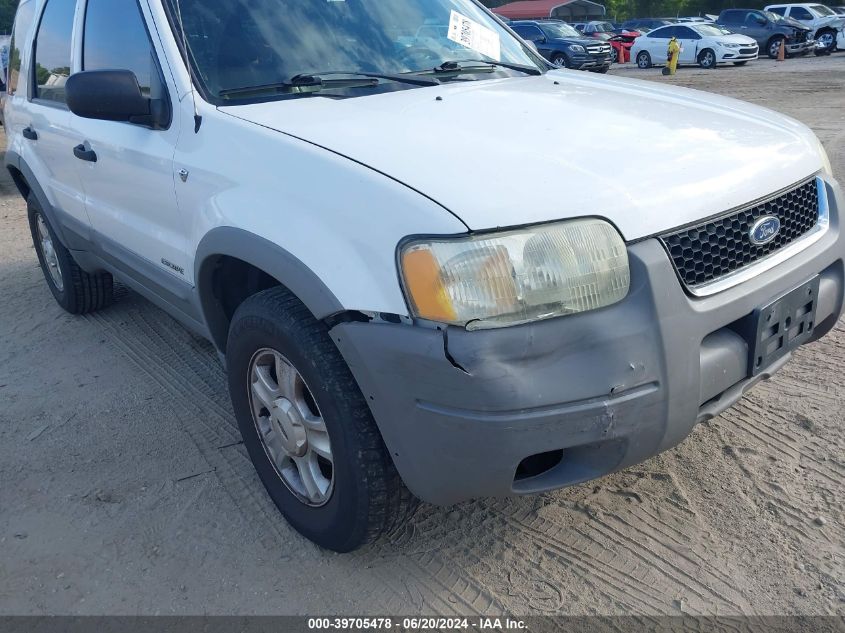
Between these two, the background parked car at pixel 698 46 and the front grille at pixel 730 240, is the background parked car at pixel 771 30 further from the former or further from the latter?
the front grille at pixel 730 240

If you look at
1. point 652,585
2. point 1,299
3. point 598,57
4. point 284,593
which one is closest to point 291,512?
point 284,593

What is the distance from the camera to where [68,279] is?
458cm

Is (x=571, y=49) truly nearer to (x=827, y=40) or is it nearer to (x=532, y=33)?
(x=532, y=33)

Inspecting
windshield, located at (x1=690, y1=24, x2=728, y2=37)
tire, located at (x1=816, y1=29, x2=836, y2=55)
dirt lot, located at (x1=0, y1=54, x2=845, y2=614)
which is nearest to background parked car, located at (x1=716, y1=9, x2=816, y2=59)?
tire, located at (x1=816, y1=29, x2=836, y2=55)

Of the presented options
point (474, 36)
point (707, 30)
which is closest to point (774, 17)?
point (707, 30)

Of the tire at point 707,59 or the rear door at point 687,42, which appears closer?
the tire at point 707,59

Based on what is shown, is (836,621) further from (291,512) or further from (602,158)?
(291,512)

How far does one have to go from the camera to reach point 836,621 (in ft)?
7.01

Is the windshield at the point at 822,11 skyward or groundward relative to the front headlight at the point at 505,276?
groundward

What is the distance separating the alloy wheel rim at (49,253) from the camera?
476 centimetres

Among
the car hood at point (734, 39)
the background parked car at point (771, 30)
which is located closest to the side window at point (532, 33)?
the car hood at point (734, 39)

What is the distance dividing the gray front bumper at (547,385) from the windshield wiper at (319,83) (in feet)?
3.74

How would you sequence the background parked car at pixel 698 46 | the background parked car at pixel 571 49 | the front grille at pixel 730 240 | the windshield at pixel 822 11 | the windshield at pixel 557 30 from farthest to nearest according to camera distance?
1. the windshield at pixel 822 11
2. the windshield at pixel 557 30
3. the background parked car at pixel 698 46
4. the background parked car at pixel 571 49
5. the front grille at pixel 730 240

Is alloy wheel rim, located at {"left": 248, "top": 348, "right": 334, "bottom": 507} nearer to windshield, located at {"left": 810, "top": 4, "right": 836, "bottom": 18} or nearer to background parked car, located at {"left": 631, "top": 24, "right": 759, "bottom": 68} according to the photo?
background parked car, located at {"left": 631, "top": 24, "right": 759, "bottom": 68}
